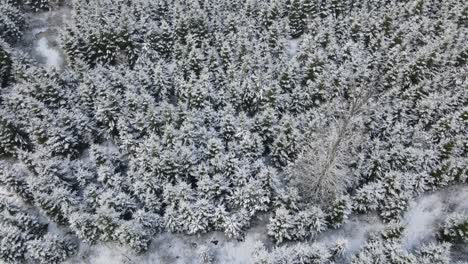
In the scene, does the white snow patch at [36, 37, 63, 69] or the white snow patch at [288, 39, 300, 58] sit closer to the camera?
the white snow patch at [36, 37, 63, 69]

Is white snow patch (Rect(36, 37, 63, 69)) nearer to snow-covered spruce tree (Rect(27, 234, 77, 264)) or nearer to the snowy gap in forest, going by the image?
snow-covered spruce tree (Rect(27, 234, 77, 264))

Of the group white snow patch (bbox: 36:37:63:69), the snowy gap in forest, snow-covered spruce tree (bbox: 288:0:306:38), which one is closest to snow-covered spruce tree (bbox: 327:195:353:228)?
the snowy gap in forest

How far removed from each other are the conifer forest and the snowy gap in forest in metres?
0.11

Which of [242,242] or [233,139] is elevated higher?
[233,139]

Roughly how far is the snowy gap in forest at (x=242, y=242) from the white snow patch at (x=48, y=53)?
25027 mm

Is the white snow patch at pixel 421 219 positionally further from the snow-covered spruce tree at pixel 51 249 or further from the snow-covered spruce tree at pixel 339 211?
the snow-covered spruce tree at pixel 51 249

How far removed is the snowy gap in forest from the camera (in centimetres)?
3026

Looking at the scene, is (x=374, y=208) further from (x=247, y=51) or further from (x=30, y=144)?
(x=30, y=144)

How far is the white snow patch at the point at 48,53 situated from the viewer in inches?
1802

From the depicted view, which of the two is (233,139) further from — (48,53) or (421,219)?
(48,53)

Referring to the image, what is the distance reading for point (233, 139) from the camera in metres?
35.5

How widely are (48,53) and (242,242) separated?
3413 centimetres

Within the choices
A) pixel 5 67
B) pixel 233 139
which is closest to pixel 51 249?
pixel 233 139

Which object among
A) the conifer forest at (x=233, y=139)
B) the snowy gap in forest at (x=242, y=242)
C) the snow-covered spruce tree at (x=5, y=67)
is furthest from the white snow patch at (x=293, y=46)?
the snow-covered spruce tree at (x=5, y=67)
